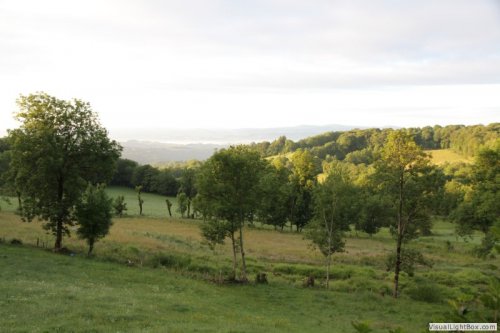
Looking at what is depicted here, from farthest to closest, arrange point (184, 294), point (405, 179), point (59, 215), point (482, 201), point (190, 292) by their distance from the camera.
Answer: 1. point (59, 215)
2. point (482, 201)
3. point (405, 179)
4. point (190, 292)
5. point (184, 294)

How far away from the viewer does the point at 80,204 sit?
129 ft

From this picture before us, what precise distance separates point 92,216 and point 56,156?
22.1ft

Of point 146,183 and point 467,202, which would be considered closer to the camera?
point 467,202

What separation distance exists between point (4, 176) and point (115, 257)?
14211mm

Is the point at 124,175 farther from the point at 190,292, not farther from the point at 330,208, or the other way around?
the point at 190,292

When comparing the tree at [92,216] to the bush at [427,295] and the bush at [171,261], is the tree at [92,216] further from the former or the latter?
the bush at [427,295]

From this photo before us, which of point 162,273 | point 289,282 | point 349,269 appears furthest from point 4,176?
point 349,269

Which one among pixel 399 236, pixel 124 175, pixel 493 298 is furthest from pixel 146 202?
pixel 493 298

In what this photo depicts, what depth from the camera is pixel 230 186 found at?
3669 centimetres

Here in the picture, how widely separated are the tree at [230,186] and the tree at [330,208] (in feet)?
22.1

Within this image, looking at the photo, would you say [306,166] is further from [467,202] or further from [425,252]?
[467,202]

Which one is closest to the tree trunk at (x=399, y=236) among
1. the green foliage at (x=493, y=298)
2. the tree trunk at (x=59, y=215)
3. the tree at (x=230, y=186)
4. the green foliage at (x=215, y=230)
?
the tree at (x=230, y=186)

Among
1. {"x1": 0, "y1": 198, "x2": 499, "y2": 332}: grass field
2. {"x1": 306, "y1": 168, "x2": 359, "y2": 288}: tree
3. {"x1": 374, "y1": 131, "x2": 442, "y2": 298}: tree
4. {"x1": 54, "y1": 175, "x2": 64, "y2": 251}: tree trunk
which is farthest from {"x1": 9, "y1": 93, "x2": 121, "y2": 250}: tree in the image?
{"x1": 374, "y1": 131, "x2": 442, "y2": 298}: tree

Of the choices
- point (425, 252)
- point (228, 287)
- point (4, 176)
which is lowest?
point (425, 252)
